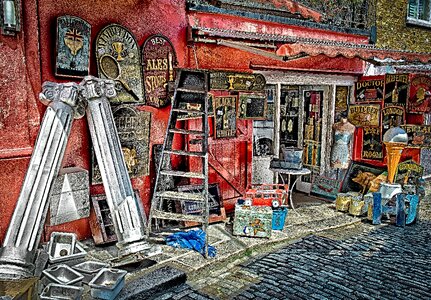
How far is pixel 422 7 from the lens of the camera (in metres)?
12.7

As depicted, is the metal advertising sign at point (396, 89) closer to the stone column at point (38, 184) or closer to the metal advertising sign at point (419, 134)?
the metal advertising sign at point (419, 134)

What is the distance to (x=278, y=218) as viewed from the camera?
681cm

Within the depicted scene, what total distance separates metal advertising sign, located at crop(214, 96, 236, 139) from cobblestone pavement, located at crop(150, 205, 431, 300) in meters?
2.47

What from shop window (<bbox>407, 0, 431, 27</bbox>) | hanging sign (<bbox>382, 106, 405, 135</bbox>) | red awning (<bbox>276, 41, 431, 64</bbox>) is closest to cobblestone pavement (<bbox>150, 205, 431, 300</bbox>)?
hanging sign (<bbox>382, 106, 405, 135</bbox>)

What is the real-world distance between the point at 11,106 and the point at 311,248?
4961mm

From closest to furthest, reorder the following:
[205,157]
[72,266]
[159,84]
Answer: [72,266], [205,157], [159,84]

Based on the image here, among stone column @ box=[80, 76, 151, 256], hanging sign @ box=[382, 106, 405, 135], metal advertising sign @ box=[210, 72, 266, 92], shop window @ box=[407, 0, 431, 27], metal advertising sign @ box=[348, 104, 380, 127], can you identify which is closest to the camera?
stone column @ box=[80, 76, 151, 256]

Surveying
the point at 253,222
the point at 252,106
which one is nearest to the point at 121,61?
the point at 252,106

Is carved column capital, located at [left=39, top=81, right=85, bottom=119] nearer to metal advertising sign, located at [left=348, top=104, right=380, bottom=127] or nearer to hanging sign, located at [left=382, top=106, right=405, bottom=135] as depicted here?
metal advertising sign, located at [left=348, top=104, right=380, bottom=127]

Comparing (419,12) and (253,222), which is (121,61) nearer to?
(253,222)

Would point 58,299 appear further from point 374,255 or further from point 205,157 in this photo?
point 374,255

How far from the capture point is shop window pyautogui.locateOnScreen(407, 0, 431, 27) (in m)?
12.3

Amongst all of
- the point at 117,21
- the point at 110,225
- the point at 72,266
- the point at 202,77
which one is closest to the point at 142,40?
the point at 117,21

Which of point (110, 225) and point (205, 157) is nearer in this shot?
point (205, 157)
